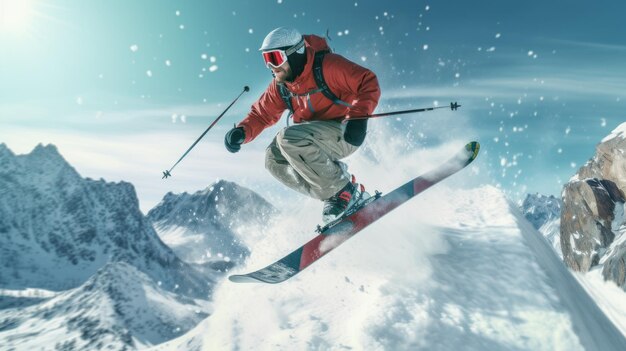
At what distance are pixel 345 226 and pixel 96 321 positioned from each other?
193598mm

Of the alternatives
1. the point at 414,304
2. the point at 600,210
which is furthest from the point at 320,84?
the point at 600,210

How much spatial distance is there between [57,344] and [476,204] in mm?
185339

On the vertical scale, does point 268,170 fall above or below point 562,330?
above

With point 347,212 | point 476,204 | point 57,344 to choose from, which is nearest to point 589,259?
point 476,204

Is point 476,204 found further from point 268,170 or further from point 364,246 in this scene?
point 268,170

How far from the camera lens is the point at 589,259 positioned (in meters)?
55.9

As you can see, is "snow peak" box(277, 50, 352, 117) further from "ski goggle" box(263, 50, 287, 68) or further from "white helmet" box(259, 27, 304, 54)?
"ski goggle" box(263, 50, 287, 68)

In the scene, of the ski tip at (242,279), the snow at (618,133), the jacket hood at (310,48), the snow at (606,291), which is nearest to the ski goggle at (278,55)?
the jacket hood at (310,48)

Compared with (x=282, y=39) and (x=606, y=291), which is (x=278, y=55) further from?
(x=606, y=291)

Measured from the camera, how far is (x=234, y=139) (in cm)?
689

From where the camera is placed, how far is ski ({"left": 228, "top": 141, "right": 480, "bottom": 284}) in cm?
549

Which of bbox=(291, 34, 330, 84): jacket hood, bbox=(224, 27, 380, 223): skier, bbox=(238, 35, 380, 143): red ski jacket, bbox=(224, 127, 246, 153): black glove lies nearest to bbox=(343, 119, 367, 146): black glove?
bbox=(224, 27, 380, 223): skier

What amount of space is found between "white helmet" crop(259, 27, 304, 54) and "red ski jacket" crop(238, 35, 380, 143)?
0.18 metres

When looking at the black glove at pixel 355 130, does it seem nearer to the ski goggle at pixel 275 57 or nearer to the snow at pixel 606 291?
the ski goggle at pixel 275 57
